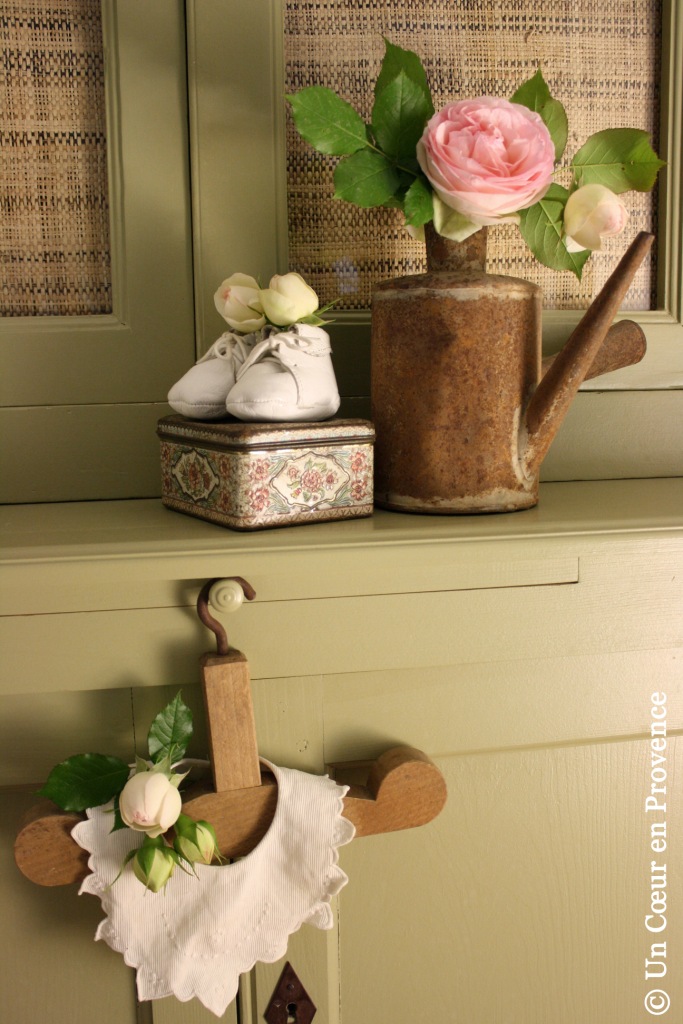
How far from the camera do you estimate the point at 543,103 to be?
2.52 ft

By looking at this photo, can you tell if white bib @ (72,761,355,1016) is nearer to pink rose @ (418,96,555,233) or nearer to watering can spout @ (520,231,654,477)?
watering can spout @ (520,231,654,477)

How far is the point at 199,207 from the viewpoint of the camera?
0.88 metres

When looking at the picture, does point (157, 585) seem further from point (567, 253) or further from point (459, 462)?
point (567, 253)

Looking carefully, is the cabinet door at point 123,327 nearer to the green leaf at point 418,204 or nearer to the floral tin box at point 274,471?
the floral tin box at point 274,471

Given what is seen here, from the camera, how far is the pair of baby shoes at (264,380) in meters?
0.70

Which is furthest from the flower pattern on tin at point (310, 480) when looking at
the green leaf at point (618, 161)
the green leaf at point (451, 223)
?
the green leaf at point (618, 161)

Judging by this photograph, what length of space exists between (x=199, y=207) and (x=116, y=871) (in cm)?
63

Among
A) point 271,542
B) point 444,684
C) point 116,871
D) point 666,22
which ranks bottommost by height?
point 116,871

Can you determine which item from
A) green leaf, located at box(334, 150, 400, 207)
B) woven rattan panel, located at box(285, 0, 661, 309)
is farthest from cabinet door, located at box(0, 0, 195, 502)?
green leaf, located at box(334, 150, 400, 207)

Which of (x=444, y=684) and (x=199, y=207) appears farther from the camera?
(x=199, y=207)

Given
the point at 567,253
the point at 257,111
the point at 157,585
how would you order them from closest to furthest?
the point at 157,585
the point at 567,253
the point at 257,111

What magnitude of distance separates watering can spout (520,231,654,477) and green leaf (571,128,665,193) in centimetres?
8

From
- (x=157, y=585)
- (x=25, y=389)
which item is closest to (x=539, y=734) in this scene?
(x=157, y=585)

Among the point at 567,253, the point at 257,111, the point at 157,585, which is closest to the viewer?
the point at 157,585
